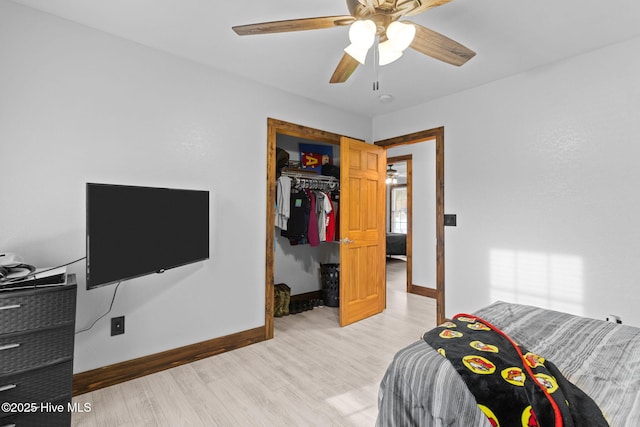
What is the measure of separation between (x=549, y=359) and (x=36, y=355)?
7.92 feet

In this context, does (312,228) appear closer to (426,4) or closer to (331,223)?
(331,223)

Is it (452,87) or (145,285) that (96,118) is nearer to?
(145,285)

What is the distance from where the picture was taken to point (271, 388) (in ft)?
7.14

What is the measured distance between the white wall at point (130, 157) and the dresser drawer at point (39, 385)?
0.58m

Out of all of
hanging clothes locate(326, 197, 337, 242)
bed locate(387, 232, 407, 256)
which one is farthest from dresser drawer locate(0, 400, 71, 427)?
bed locate(387, 232, 407, 256)

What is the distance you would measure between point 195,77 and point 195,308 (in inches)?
79.4

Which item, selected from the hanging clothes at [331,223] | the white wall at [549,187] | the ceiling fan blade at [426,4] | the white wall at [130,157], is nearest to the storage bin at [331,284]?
the hanging clothes at [331,223]

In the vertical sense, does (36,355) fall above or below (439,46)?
below

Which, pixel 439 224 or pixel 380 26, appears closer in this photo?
pixel 380 26

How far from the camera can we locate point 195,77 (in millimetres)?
2635

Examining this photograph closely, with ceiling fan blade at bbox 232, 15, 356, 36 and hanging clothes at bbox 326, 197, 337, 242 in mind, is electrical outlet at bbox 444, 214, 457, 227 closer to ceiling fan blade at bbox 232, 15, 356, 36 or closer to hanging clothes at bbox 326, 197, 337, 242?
hanging clothes at bbox 326, 197, 337, 242

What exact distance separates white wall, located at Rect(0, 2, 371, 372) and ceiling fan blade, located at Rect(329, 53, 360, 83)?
1.20 m

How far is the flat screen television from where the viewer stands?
1662mm

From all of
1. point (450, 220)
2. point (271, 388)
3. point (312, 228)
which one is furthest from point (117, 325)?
point (450, 220)
